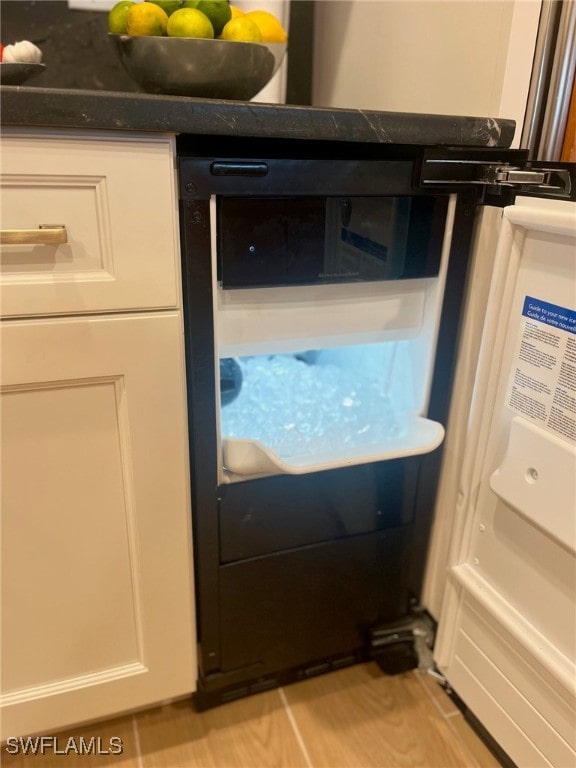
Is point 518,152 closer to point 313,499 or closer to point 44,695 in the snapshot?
point 313,499

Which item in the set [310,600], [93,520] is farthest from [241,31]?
[310,600]

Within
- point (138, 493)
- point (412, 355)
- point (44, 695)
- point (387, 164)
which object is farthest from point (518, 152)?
point (44, 695)

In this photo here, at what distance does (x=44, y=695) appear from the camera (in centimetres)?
93

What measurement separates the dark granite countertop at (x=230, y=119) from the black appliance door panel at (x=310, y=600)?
25.7 inches

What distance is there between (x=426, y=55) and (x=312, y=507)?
796 millimetres

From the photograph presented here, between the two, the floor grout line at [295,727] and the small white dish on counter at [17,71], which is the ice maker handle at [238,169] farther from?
the floor grout line at [295,727]

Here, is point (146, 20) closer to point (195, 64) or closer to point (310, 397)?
point (195, 64)

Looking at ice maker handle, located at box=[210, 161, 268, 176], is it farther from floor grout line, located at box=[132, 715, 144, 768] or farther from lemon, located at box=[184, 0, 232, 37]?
floor grout line, located at box=[132, 715, 144, 768]

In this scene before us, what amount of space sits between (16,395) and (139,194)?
30 centimetres

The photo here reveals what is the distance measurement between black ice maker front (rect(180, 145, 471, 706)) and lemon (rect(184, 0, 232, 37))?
0.65ft

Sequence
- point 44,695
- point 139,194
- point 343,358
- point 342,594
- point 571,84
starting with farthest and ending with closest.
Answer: point 343,358 < point 342,594 < point 44,695 < point 571,84 < point 139,194

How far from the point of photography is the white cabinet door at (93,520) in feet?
2.54

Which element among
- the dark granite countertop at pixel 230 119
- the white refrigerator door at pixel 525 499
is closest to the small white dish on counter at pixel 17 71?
the dark granite countertop at pixel 230 119

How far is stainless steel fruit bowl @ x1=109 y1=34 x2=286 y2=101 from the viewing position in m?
0.78
